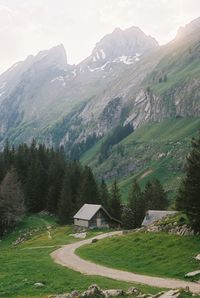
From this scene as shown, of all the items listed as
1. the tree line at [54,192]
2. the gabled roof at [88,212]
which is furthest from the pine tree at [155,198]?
the gabled roof at [88,212]

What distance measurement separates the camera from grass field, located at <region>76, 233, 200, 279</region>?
4178 centimetres

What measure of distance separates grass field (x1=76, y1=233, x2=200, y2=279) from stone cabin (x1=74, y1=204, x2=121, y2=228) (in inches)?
1577

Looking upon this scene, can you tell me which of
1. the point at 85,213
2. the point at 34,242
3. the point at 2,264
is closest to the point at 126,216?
the point at 85,213

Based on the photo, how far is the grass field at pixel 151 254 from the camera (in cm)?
4178

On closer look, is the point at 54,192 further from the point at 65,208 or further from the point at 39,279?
the point at 39,279

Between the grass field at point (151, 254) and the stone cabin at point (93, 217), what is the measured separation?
131 feet

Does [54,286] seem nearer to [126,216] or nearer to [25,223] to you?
[126,216]

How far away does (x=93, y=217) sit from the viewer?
103 meters

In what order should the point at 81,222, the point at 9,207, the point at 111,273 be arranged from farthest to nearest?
the point at 9,207 → the point at 81,222 → the point at 111,273

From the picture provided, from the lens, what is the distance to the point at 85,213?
104 metres

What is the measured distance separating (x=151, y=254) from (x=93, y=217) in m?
54.8

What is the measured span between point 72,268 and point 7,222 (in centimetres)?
6389

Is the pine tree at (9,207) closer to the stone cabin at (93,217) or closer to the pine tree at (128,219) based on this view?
the stone cabin at (93,217)

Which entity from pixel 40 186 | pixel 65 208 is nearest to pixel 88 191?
pixel 65 208
